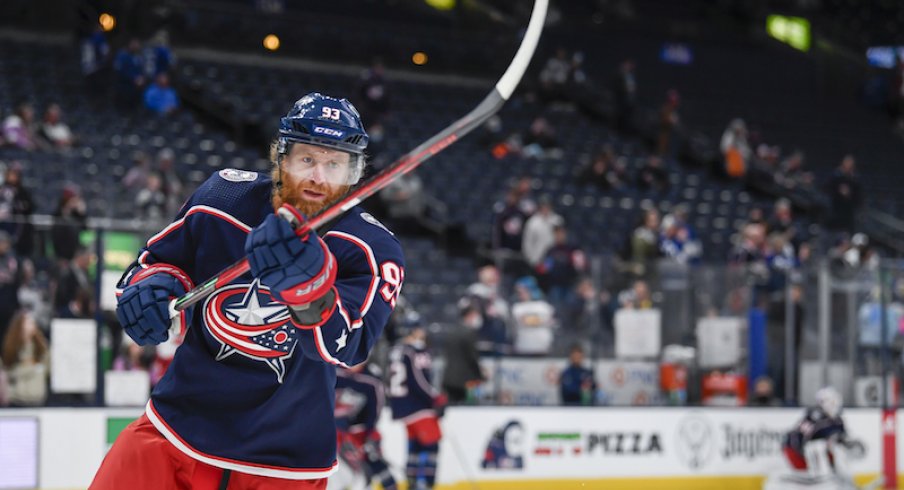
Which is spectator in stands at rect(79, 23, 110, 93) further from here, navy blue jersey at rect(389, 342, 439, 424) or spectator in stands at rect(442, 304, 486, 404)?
navy blue jersey at rect(389, 342, 439, 424)

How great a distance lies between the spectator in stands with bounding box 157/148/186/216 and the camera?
10.9 metres

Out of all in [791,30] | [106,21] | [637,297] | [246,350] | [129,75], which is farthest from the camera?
[791,30]

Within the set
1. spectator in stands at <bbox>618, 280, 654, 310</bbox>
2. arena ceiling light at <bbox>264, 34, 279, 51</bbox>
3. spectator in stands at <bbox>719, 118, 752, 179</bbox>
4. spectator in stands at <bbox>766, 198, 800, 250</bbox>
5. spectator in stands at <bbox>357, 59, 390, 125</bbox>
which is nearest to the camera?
spectator in stands at <bbox>618, 280, 654, 310</bbox>

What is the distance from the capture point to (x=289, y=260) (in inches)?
104

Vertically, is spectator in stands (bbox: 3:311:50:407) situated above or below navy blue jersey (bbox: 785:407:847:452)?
above

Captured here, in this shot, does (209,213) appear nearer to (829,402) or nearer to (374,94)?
(829,402)

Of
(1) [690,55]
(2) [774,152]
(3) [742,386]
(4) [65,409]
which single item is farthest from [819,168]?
(4) [65,409]

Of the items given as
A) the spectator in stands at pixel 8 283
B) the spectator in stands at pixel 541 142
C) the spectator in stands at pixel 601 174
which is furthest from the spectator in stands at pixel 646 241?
the spectator in stands at pixel 8 283

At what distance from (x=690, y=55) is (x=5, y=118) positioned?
39.5 ft

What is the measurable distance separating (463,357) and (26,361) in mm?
3063

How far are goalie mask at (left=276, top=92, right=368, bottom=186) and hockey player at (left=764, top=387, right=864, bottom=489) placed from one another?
859 centimetres

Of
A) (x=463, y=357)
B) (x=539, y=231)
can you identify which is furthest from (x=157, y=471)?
(x=539, y=231)

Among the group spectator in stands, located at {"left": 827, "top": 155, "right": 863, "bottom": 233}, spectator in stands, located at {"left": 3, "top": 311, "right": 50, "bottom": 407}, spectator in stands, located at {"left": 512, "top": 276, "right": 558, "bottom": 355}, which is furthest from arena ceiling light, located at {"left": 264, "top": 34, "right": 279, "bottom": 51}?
spectator in stands, located at {"left": 827, "top": 155, "right": 863, "bottom": 233}

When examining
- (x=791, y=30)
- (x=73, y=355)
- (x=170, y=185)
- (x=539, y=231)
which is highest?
(x=791, y=30)
